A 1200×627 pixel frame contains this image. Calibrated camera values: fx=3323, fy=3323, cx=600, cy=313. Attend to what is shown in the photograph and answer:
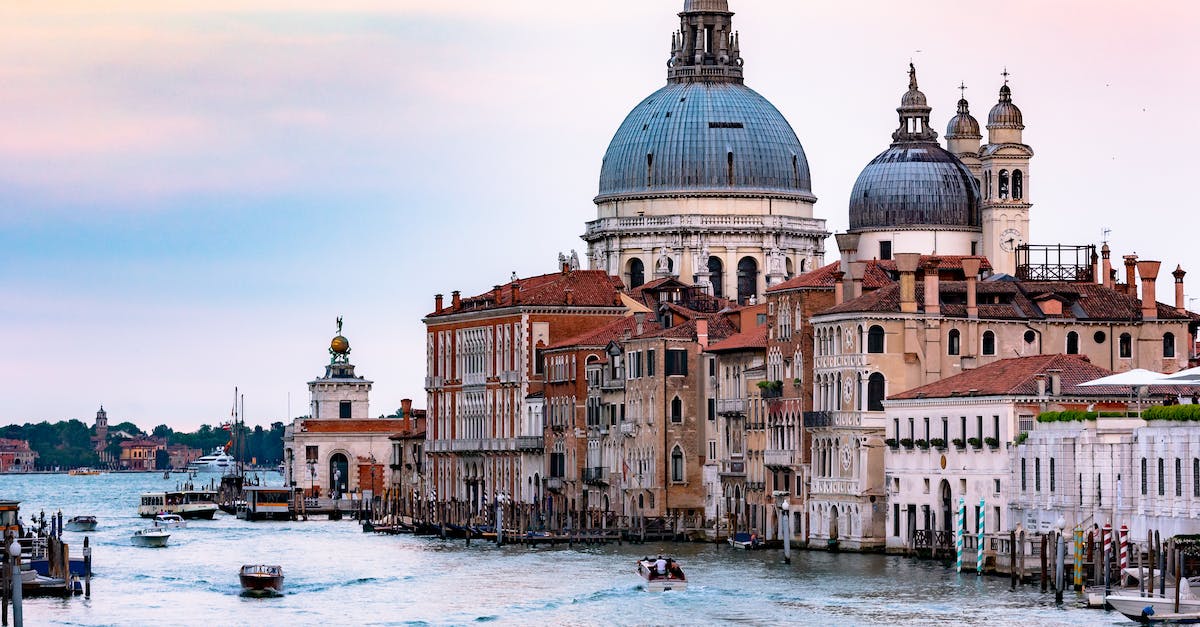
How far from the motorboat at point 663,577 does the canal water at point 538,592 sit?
0.59 m

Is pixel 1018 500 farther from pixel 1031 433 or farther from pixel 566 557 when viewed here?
pixel 566 557

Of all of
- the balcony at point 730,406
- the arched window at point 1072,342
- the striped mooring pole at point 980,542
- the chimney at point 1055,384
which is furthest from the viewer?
the balcony at point 730,406

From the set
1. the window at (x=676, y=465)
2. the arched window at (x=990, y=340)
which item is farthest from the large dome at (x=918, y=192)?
the arched window at (x=990, y=340)

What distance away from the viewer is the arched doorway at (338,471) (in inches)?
6122

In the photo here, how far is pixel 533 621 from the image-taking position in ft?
236

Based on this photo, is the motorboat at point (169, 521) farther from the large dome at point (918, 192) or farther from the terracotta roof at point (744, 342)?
the terracotta roof at point (744, 342)

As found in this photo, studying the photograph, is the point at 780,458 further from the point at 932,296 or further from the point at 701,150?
the point at 701,150

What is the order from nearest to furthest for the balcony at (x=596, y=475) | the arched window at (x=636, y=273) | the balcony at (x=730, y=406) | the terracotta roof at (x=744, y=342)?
the terracotta roof at (x=744, y=342), the balcony at (x=730, y=406), the balcony at (x=596, y=475), the arched window at (x=636, y=273)

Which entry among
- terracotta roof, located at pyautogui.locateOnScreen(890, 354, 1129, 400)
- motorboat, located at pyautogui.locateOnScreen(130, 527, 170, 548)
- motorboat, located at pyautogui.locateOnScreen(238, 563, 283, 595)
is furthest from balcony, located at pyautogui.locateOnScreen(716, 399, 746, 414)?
motorboat, located at pyautogui.locateOnScreen(238, 563, 283, 595)

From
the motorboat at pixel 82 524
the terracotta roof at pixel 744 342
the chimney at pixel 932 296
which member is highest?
the chimney at pixel 932 296

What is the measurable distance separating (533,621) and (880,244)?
49172 millimetres

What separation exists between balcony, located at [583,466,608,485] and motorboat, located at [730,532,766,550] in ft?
46.5

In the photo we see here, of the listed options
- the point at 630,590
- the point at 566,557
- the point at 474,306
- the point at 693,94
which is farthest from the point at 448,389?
the point at 630,590

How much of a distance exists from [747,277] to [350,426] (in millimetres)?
26213
